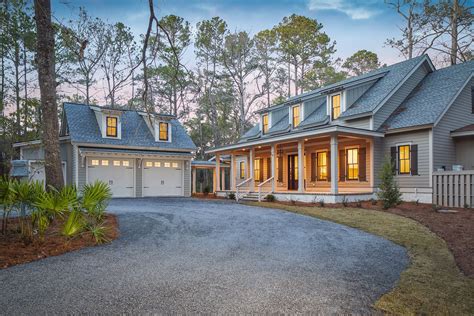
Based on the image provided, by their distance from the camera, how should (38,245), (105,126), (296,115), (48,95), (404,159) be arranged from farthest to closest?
(296,115) < (105,126) < (404,159) < (48,95) < (38,245)

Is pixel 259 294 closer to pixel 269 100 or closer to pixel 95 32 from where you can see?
pixel 95 32

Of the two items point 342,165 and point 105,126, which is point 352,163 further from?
point 105,126

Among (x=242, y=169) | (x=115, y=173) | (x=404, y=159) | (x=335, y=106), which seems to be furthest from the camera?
(x=242, y=169)

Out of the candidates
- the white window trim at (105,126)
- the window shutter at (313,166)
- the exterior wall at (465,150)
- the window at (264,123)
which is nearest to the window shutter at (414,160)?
the exterior wall at (465,150)

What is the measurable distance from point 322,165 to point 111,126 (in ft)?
39.7

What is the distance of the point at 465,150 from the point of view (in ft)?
46.3

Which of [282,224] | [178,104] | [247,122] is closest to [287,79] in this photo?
[247,122]

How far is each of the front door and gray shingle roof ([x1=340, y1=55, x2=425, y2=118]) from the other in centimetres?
420

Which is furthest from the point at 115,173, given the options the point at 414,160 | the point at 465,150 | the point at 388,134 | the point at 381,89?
A: the point at 465,150

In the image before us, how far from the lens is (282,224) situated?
8727 mm

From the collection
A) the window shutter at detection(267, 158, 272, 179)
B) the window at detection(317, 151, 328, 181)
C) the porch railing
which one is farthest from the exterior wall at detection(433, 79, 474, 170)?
the window shutter at detection(267, 158, 272, 179)

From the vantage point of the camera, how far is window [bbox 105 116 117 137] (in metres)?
18.7

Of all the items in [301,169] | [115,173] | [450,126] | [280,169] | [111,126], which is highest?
[111,126]

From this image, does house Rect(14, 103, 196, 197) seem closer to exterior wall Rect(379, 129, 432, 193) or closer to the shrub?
the shrub
